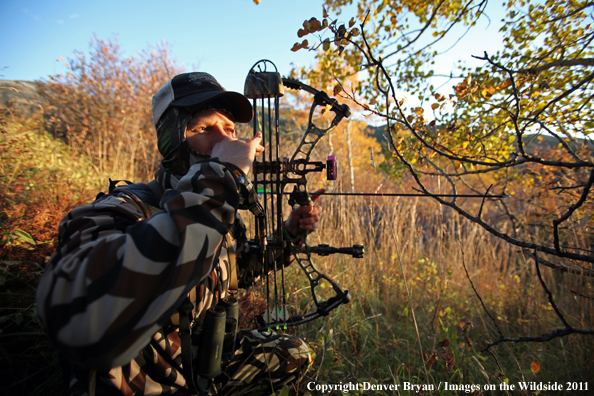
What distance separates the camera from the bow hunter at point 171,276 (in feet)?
2.94

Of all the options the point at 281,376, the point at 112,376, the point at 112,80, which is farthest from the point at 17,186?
the point at 112,80

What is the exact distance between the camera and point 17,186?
107 inches

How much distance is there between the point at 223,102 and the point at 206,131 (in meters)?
0.28

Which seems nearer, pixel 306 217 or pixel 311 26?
pixel 311 26

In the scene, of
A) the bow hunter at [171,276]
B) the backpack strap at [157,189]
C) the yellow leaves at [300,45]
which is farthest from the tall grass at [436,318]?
the backpack strap at [157,189]

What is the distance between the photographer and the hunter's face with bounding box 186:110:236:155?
1648 millimetres

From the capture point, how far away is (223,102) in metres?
1.86

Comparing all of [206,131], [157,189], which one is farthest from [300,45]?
[157,189]

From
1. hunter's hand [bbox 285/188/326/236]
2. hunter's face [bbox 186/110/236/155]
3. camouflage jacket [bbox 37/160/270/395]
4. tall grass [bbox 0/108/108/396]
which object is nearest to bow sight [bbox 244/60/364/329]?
hunter's hand [bbox 285/188/326/236]

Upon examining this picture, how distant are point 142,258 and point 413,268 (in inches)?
151

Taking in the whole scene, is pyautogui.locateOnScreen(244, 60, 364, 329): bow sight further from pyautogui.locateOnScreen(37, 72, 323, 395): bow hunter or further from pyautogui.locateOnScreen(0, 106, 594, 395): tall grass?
pyautogui.locateOnScreen(0, 106, 594, 395): tall grass

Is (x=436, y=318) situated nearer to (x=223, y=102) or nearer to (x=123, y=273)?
(x=223, y=102)

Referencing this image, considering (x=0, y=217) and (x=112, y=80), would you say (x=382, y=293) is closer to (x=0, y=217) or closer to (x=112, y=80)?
(x=0, y=217)

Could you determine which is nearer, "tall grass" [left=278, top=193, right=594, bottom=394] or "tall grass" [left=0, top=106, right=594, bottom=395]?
"tall grass" [left=0, top=106, right=594, bottom=395]
